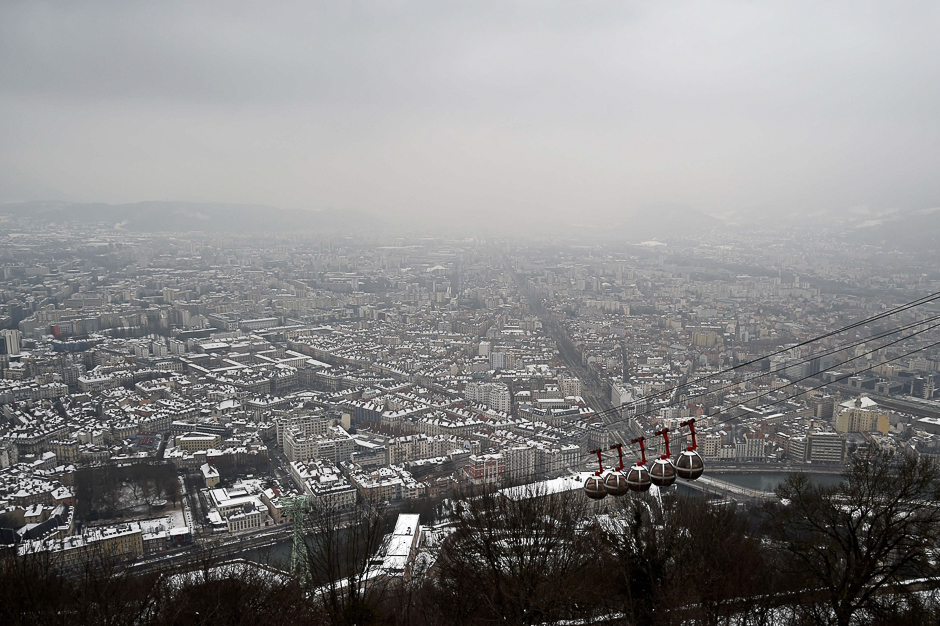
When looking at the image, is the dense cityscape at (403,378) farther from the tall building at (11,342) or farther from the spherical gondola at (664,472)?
the spherical gondola at (664,472)

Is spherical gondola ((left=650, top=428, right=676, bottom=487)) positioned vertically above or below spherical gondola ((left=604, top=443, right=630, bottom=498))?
above

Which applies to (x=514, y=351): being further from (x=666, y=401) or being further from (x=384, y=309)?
(x=384, y=309)

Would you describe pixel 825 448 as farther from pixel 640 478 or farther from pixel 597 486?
pixel 640 478

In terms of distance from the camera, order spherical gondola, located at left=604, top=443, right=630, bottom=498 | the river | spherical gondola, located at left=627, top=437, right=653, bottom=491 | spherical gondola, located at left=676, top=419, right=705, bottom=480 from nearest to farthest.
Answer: spherical gondola, located at left=676, top=419, right=705, bottom=480
spherical gondola, located at left=627, top=437, right=653, bottom=491
spherical gondola, located at left=604, top=443, right=630, bottom=498
the river

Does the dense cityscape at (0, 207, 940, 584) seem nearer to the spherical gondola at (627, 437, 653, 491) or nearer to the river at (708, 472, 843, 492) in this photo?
the river at (708, 472, 843, 492)

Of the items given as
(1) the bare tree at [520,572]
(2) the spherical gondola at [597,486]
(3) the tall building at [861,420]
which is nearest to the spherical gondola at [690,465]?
(2) the spherical gondola at [597,486]

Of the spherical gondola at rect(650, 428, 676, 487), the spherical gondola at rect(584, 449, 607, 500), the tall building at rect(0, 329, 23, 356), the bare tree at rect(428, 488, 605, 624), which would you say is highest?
the spherical gondola at rect(650, 428, 676, 487)

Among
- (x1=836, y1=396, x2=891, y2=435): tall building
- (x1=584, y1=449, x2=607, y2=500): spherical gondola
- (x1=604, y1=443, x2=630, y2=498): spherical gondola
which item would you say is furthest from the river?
(x1=604, y1=443, x2=630, y2=498): spherical gondola

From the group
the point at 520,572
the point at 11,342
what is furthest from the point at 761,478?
the point at 11,342

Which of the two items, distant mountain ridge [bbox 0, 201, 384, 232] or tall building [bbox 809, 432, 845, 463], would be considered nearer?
tall building [bbox 809, 432, 845, 463]
